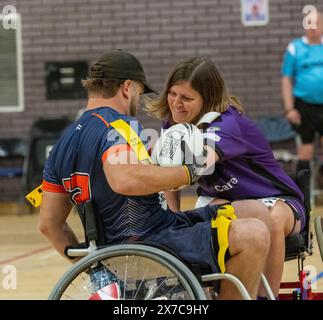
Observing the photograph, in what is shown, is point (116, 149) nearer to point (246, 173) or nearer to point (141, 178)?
point (141, 178)

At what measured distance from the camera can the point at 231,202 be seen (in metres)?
3.75

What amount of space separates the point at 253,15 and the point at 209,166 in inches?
253

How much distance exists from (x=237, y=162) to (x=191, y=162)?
20.2 inches

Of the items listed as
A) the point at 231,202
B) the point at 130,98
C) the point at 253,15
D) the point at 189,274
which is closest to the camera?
the point at 189,274

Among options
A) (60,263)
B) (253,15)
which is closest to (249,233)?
(60,263)

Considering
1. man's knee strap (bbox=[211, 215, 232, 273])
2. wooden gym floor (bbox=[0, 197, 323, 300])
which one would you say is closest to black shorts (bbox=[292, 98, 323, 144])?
wooden gym floor (bbox=[0, 197, 323, 300])

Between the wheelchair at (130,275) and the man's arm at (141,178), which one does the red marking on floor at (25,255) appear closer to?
the wheelchair at (130,275)

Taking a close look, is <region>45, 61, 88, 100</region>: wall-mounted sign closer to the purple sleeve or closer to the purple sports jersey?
the purple sports jersey

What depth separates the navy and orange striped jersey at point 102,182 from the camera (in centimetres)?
335

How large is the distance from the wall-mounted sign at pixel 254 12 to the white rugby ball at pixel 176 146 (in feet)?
21.5

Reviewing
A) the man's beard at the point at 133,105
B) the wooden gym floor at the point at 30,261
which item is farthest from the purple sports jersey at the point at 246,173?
the wooden gym floor at the point at 30,261

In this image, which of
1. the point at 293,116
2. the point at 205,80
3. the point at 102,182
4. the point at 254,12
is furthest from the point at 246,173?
the point at 254,12

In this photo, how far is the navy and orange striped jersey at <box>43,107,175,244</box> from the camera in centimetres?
335
